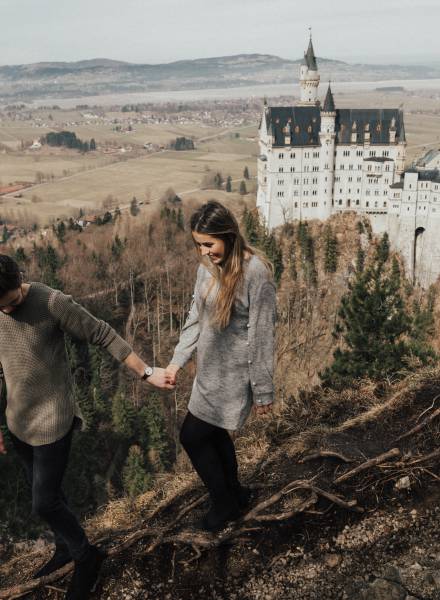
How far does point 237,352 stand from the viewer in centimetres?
481

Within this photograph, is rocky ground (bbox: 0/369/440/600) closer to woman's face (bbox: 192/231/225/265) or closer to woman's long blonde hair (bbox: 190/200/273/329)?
woman's long blonde hair (bbox: 190/200/273/329)

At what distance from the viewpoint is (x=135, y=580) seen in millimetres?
4789

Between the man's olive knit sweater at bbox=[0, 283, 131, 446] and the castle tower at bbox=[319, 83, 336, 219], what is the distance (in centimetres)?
5448

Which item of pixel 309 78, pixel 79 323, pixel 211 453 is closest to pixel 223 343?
pixel 211 453

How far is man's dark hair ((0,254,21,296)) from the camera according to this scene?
4.05 meters

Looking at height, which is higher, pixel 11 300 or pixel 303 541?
pixel 11 300

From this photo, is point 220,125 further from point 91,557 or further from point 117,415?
point 91,557

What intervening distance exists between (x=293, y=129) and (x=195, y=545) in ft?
181

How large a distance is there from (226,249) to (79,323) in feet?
4.47

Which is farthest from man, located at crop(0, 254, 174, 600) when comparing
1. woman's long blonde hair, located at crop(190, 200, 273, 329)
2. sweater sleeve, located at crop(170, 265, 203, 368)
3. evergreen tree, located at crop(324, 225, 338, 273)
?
evergreen tree, located at crop(324, 225, 338, 273)

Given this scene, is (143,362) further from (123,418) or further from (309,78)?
(309,78)

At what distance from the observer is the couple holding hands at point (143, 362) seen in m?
4.46

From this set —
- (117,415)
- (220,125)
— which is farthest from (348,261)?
(220,125)

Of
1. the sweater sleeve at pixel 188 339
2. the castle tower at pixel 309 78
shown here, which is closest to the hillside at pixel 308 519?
the sweater sleeve at pixel 188 339
